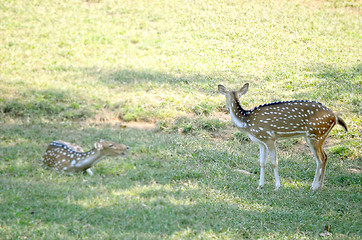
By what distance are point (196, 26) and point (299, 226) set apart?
12.5m

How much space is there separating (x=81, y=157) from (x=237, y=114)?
9.97ft

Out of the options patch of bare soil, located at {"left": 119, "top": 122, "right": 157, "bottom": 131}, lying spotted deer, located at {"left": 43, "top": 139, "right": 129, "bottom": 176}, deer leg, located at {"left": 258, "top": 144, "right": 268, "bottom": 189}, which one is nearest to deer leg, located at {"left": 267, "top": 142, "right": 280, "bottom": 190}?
deer leg, located at {"left": 258, "top": 144, "right": 268, "bottom": 189}

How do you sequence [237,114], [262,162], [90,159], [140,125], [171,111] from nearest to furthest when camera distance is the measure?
[90,159], [262,162], [237,114], [140,125], [171,111]

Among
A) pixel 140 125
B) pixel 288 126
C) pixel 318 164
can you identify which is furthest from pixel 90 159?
pixel 318 164

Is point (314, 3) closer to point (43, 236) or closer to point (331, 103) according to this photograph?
point (331, 103)

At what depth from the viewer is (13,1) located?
62.7 feet

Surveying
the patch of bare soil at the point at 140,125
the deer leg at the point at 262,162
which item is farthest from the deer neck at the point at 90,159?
the patch of bare soil at the point at 140,125

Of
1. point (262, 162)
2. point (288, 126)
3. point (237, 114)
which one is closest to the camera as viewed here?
point (288, 126)

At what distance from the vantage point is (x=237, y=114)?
30.9 feet

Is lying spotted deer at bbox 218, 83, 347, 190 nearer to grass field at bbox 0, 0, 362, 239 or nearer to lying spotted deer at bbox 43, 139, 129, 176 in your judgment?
grass field at bbox 0, 0, 362, 239

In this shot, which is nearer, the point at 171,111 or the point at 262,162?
the point at 262,162

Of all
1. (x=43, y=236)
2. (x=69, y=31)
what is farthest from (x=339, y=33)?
(x=43, y=236)

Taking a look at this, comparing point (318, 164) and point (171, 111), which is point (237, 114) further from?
point (171, 111)

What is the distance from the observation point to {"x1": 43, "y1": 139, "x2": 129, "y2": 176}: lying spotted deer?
28.5ft
